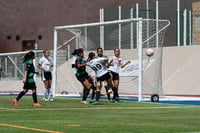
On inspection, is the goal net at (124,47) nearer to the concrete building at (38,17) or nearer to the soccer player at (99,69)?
the soccer player at (99,69)

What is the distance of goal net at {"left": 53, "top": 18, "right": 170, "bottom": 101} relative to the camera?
2508 cm

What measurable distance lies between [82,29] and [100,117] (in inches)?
607

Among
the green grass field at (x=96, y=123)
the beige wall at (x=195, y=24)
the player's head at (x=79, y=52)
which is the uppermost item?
the beige wall at (x=195, y=24)

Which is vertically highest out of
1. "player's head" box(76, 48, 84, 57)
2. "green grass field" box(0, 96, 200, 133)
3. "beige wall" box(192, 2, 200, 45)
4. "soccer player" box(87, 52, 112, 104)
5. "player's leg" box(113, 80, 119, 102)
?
"beige wall" box(192, 2, 200, 45)

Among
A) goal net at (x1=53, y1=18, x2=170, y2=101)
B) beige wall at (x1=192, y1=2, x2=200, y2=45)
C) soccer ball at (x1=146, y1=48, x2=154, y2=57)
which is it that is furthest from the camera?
beige wall at (x1=192, y1=2, x2=200, y2=45)

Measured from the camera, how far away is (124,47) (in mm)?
29297

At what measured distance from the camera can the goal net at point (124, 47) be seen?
25078 millimetres

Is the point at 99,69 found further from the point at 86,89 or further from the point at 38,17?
the point at 38,17

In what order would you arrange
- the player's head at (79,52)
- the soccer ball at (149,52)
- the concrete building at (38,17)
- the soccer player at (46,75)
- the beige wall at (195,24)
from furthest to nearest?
the concrete building at (38,17), the beige wall at (195,24), the soccer ball at (149,52), the soccer player at (46,75), the player's head at (79,52)

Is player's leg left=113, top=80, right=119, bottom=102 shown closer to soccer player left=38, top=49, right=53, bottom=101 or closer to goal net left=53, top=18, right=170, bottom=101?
goal net left=53, top=18, right=170, bottom=101

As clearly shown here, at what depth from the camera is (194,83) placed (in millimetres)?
29938

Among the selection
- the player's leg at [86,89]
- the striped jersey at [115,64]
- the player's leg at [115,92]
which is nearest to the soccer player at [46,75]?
the striped jersey at [115,64]

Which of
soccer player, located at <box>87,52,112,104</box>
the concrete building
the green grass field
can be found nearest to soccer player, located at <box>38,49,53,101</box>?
soccer player, located at <box>87,52,112,104</box>

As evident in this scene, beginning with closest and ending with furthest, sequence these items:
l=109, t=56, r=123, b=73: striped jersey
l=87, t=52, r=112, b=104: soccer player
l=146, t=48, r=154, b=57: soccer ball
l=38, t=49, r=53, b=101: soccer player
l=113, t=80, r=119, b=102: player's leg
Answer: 1. l=87, t=52, r=112, b=104: soccer player
2. l=113, t=80, r=119, b=102: player's leg
3. l=109, t=56, r=123, b=73: striped jersey
4. l=38, t=49, r=53, b=101: soccer player
5. l=146, t=48, r=154, b=57: soccer ball
